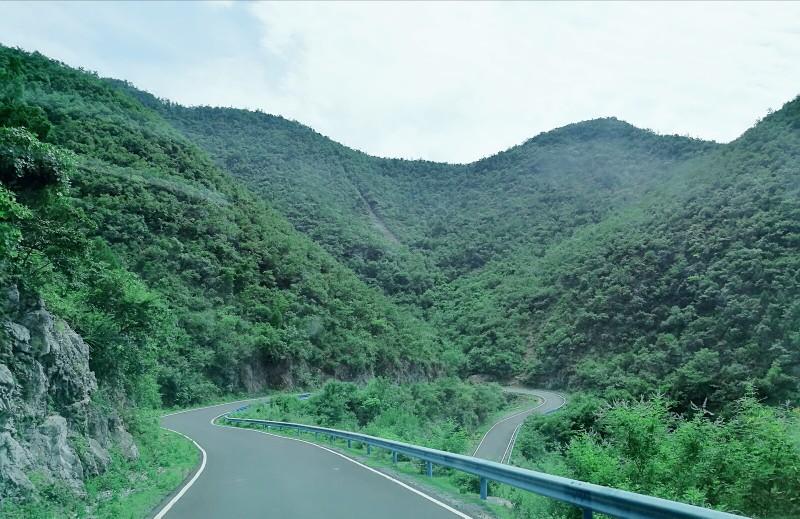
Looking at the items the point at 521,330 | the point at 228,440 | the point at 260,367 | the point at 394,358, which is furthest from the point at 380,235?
the point at 228,440

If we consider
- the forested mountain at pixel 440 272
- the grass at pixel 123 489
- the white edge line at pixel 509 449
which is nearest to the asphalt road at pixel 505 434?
the white edge line at pixel 509 449

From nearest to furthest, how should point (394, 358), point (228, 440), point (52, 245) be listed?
point (52, 245) < point (228, 440) < point (394, 358)

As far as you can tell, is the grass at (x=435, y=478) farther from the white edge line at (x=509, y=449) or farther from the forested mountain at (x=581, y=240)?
the white edge line at (x=509, y=449)

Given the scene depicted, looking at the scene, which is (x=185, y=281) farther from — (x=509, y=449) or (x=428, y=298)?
(x=428, y=298)

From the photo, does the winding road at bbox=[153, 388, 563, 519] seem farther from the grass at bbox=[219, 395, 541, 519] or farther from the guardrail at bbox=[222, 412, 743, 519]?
the guardrail at bbox=[222, 412, 743, 519]

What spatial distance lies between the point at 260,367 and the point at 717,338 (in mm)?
38327

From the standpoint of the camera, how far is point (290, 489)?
10562mm

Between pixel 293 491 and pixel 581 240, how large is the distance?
84.4m

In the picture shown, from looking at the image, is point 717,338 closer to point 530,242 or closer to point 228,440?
point 228,440

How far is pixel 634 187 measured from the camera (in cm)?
10825

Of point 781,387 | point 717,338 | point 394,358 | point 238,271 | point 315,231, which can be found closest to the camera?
point 781,387

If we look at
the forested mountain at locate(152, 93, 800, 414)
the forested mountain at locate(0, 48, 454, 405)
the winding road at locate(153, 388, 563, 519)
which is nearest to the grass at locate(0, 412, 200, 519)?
the winding road at locate(153, 388, 563, 519)

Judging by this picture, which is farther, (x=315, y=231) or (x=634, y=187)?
(x=634, y=187)

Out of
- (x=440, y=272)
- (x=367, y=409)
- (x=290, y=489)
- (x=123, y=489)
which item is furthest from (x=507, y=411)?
(x=440, y=272)
